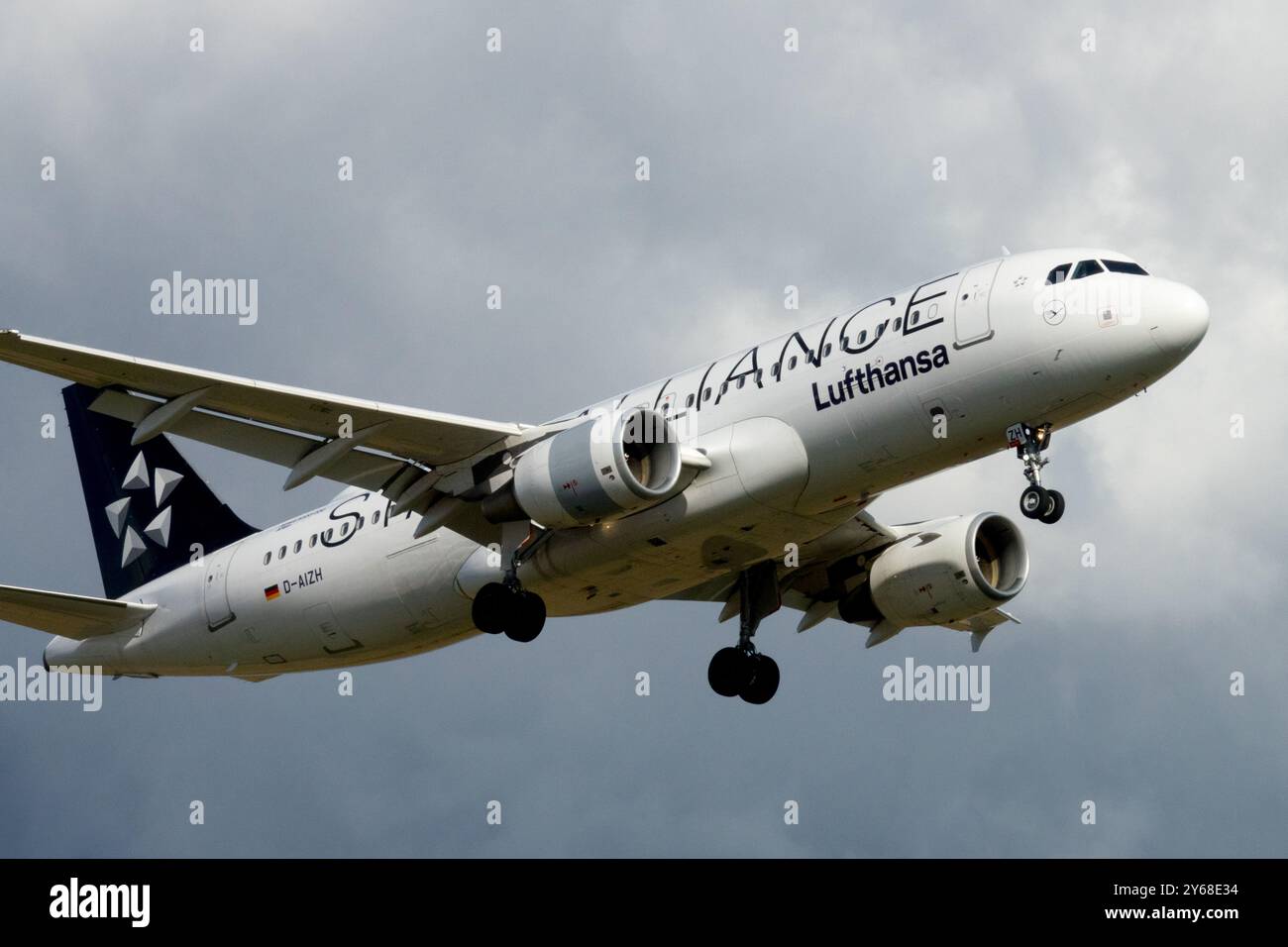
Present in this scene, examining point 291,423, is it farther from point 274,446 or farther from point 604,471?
point 604,471

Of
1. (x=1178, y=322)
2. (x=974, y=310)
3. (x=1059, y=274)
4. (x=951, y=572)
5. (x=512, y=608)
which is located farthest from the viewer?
(x=951, y=572)

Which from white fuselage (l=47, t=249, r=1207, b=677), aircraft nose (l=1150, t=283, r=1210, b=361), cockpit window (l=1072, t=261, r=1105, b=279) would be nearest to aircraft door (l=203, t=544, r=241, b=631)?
white fuselage (l=47, t=249, r=1207, b=677)

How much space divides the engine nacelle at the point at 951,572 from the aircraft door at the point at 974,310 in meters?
7.26

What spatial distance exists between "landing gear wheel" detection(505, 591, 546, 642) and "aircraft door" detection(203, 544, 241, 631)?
762 cm

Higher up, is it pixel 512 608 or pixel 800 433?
pixel 800 433

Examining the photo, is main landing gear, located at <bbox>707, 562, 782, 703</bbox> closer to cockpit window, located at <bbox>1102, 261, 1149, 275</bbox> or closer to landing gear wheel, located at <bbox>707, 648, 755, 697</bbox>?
landing gear wheel, located at <bbox>707, 648, 755, 697</bbox>

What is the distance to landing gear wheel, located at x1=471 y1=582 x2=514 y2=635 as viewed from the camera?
3316 centimetres

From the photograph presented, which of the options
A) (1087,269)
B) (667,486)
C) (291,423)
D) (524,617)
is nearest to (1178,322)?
(1087,269)

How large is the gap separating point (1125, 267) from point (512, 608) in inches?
467

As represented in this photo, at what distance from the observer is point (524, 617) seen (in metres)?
33.2

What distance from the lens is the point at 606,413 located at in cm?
3325

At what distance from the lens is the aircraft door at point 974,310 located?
3028 cm

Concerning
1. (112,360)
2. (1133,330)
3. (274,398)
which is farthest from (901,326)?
(112,360)

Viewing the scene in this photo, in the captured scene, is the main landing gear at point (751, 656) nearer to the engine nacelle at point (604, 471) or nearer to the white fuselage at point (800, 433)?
the white fuselage at point (800, 433)
